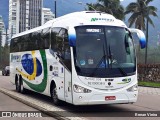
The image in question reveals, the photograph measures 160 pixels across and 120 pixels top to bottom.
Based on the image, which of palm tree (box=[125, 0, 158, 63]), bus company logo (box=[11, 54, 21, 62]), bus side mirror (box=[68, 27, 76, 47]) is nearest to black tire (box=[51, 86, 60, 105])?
bus side mirror (box=[68, 27, 76, 47])

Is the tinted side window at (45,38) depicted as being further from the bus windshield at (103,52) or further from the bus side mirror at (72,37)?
the bus side mirror at (72,37)

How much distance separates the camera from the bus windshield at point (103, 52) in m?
12.6

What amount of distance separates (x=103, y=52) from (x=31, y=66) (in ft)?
21.8

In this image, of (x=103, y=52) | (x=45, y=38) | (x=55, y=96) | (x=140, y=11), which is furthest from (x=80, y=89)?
(x=140, y=11)

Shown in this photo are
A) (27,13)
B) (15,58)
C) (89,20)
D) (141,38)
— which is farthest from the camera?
(27,13)

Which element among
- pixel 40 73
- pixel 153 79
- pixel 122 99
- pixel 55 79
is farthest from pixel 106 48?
pixel 153 79

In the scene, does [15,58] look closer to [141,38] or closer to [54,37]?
[54,37]

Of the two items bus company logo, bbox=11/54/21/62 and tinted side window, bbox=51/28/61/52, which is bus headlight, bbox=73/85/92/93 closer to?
tinted side window, bbox=51/28/61/52

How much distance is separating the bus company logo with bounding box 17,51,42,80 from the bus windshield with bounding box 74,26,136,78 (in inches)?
180

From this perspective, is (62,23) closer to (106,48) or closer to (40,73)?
(106,48)

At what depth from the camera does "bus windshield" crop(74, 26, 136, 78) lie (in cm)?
1256

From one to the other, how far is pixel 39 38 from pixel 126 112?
6337mm

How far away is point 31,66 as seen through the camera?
18.6m

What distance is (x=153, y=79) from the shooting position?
3588cm
